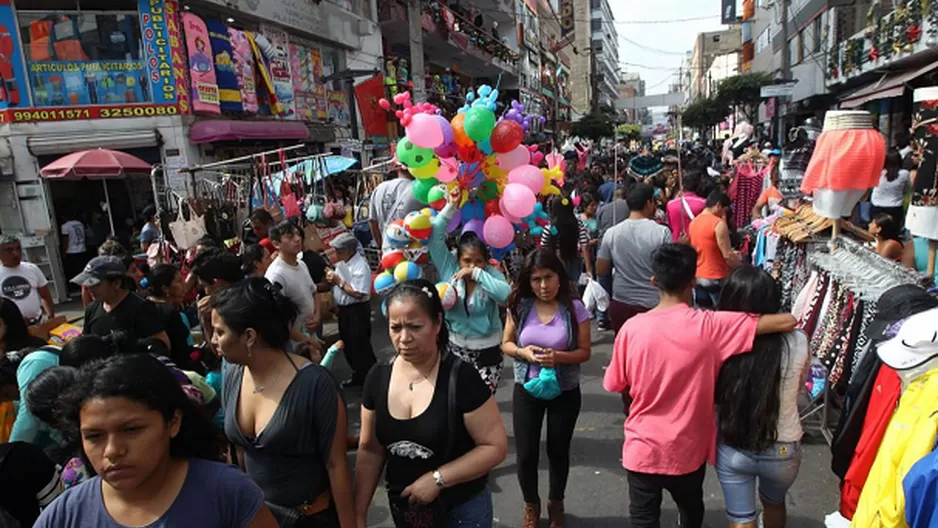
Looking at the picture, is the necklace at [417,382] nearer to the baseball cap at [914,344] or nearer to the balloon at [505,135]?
the baseball cap at [914,344]

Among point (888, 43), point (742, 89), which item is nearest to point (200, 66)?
point (888, 43)

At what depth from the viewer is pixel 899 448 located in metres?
2.08

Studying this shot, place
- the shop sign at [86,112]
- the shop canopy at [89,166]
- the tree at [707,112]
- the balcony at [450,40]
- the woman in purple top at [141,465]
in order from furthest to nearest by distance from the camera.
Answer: the tree at [707,112] → the balcony at [450,40] → the shop sign at [86,112] → the shop canopy at [89,166] → the woman in purple top at [141,465]

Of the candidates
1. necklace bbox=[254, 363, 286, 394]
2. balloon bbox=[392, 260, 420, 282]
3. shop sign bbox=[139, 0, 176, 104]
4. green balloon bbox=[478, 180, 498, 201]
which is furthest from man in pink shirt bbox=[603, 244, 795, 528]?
shop sign bbox=[139, 0, 176, 104]

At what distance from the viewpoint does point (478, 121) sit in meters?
4.13

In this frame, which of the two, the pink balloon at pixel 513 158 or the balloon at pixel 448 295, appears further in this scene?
the pink balloon at pixel 513 158

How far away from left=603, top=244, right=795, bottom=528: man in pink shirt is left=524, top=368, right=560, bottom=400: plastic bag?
544mm

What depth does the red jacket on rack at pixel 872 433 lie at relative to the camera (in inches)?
97.2

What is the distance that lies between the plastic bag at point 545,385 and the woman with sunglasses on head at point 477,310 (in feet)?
1.77

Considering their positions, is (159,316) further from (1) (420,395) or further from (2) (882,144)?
(2) (882,144)

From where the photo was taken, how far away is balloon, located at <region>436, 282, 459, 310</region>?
3656mm

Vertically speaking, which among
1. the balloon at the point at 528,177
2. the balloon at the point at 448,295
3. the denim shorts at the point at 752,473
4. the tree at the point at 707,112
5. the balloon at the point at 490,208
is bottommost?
the denim shorts at the point at 752,473

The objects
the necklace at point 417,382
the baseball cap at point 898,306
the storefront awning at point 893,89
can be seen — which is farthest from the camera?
the storefront awning at point 893,89

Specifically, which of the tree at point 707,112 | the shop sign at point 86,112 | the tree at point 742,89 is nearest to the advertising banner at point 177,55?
the shop sign at point 86,112
